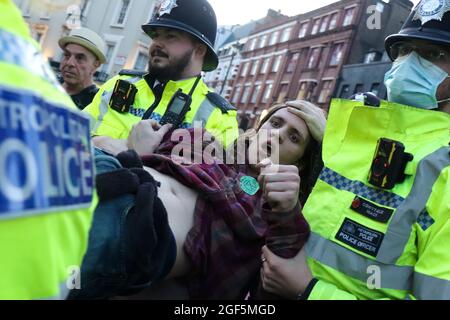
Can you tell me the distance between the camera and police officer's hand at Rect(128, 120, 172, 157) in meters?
2.07

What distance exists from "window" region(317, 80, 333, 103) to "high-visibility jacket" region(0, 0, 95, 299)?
95.6 ft

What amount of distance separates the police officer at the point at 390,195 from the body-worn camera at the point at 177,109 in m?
1.12

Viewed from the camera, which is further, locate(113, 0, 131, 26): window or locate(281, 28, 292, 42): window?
locate(281, 28, 292, 42): window

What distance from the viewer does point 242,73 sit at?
139ft

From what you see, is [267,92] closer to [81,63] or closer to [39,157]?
[81,63]

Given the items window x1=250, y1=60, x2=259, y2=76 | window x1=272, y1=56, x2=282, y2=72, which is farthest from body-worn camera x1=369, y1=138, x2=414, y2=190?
window x1=250, y1=60, x2=259, y2=76

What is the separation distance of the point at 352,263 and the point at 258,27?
43252 millimetres

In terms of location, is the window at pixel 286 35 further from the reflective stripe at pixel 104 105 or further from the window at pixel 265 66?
the reflective stripe at pixel 104 105

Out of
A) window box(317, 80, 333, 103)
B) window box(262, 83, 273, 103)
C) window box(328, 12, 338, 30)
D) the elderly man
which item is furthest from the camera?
window box(262, 83, 273, 103)

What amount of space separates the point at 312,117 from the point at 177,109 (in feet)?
3.04

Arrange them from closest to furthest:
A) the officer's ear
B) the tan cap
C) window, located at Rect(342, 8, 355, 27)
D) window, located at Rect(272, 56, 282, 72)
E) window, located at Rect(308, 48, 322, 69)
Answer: the officer's ear < the tan cap < window, located at Rect(342, 8, 355, 27) < window, located at Rect(308, 48, 322, 69) < window, located at Rect(272, 56, 282, 72)

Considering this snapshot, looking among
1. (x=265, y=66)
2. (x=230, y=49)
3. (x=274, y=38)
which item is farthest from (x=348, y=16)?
(x=230, y=49)

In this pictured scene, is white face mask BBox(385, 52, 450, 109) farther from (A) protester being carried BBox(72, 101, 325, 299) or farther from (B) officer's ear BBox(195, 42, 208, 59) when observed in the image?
(B) officer's ear BBox(195, 42, 208, 59)
